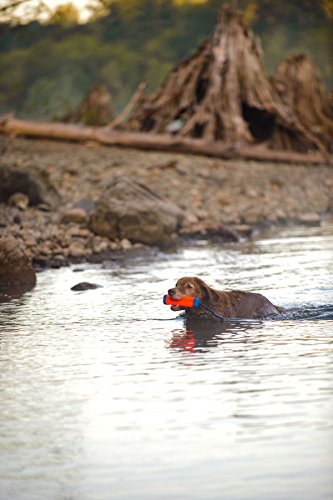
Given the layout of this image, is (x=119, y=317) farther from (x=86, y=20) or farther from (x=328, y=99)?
(x=86, y=20)

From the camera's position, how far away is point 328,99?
3409cm

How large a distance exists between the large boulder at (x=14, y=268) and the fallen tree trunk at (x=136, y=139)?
1071cm

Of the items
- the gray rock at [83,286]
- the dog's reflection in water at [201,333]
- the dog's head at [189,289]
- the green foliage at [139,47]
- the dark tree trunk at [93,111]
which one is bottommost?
the dog's reflection in water at [201,333]

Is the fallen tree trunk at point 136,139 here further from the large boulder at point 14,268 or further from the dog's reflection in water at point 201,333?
the dog's reflection in water at point 201,333

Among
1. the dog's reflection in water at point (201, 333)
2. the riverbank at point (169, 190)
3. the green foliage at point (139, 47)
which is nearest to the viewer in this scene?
the dog's reflection in water at point (201, 333)

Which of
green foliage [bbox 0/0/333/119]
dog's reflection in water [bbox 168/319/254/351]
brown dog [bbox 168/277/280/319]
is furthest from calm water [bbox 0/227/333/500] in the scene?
green foliage [bbox 0/0/333/119]

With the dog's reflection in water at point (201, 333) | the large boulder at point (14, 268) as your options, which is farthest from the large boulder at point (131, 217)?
the dog's reflection in water at point (201, 333)

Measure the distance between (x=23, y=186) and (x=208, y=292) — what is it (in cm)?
1047

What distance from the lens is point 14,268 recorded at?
1288 cm

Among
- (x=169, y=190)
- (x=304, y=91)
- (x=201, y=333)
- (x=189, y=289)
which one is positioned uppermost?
(x=304, y=91)

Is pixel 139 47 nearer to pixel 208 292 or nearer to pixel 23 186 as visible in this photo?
pixel 23 186

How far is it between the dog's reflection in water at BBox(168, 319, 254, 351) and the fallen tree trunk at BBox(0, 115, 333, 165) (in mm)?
14569

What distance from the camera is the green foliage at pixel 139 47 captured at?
6531cm

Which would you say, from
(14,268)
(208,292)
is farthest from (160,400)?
(14,268)
